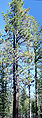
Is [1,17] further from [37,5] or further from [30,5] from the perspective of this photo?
[37,5]

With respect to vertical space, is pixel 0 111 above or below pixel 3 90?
below

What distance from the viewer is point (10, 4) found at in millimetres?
12609

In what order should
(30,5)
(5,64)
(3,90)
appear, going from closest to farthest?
(5,64), (30,5), (3,90)

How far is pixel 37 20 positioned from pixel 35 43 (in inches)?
98.7

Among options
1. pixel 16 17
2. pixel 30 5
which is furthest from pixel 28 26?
pixel 30 5

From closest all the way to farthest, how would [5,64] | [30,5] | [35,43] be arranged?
[5,64] < [30,5] < [35,43]

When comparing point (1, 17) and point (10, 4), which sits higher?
point (10, 4)

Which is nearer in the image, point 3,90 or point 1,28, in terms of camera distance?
point 1,28

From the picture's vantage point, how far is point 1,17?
41.4ft

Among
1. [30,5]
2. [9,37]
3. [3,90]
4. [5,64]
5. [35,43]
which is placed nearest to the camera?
[5,64]

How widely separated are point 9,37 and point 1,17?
5.93ft

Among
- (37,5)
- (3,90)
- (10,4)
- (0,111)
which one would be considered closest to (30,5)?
(37,5)

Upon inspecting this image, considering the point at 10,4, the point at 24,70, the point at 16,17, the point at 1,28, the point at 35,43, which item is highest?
the point at 10,4

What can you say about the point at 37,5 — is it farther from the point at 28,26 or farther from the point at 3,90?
the point at 3,90
